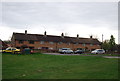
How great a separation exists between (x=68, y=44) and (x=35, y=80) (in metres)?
58.9

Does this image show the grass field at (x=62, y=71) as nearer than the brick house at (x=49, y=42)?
Yes

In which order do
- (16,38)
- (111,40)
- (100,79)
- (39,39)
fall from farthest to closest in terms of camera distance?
1. (111,40)
2. (39,39)
3. (16,38)
4. (100,79)

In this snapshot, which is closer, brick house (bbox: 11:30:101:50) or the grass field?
the grass field

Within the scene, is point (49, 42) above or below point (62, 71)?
above

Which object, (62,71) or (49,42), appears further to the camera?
(49,42)

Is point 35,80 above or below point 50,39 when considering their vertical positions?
below

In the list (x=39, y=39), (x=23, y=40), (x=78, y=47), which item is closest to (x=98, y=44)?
(x=78, y=47)

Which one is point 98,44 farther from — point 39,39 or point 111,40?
point 39,39

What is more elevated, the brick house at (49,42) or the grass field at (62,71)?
the brick house at (49,42)

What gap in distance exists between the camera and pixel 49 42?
63438 millimetres

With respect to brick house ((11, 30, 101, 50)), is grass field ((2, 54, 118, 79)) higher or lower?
lower

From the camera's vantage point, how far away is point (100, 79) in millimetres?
8359

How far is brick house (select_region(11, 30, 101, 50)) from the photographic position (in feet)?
186

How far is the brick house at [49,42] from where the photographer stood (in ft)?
186
